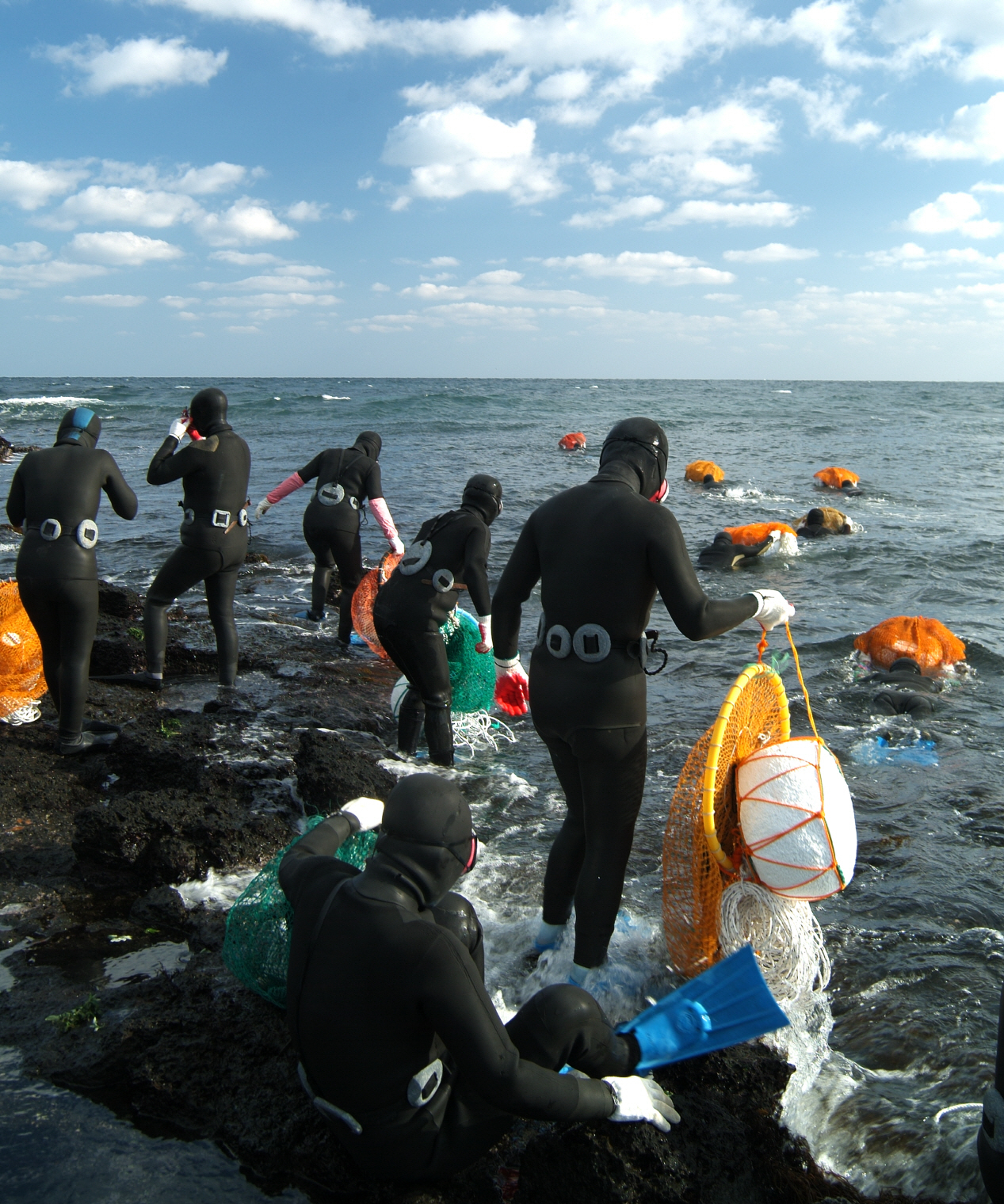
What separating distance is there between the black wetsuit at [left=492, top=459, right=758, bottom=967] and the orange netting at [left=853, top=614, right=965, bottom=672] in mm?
5945

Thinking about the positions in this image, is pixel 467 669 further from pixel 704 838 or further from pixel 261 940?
pixel 261 940

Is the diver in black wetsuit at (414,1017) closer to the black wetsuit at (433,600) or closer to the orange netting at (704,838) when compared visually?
the orange netting at (704,838)

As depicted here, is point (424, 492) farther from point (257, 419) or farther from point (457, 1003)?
point (257, 419)

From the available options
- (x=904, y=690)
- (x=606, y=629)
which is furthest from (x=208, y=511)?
(x=904, y=690)

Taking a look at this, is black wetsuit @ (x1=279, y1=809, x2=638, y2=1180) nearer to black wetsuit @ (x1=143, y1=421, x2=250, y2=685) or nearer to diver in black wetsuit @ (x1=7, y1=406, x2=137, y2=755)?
diver in black wetsuit @ (x1=7, y1=406, x2=137, y2=755)

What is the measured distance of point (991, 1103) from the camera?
2.48 meters

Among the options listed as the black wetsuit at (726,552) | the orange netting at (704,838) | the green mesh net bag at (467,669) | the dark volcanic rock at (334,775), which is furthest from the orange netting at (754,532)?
the orange netting at (704,838)

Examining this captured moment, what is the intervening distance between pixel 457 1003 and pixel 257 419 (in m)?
50.2

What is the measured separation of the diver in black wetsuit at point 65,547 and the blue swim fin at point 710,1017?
414cm

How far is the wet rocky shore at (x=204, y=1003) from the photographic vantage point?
259 centimetres

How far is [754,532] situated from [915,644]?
6192 millimetres

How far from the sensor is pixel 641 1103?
2.64 meters

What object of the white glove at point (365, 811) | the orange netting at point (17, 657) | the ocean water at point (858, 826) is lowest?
the ocean water at point (858, 826)

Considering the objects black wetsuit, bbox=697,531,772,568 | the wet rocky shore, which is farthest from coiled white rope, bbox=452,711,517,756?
black wetsuit, bbox=697,531,772,568
